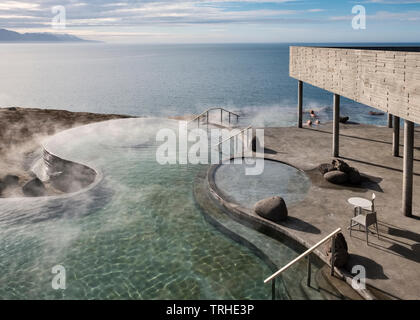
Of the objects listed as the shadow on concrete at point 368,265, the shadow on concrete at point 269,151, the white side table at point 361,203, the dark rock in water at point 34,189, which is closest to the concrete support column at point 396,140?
the shadow on concrete at point 269,151

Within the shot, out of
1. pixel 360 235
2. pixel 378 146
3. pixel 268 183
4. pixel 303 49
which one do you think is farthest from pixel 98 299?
pixel 303 49

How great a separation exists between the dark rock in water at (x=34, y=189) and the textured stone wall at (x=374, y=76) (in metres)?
14.4

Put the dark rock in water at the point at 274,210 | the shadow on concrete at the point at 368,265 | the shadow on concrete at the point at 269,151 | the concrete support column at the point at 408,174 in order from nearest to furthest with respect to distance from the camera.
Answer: the shadow on concrete at the point at 368,265 → the concrete support column at the point at 408,174 → the dark rock in water at the point at 274,210 → the shadow on concrete at the point at 269,151

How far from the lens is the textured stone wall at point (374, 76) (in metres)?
11.8

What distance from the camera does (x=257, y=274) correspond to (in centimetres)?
1045

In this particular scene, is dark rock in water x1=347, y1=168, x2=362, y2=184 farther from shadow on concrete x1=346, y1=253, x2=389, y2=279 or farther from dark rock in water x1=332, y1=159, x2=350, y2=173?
shadow on concrete x1=346, y1=253, x2=389, y2=279

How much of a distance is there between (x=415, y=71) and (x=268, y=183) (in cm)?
701

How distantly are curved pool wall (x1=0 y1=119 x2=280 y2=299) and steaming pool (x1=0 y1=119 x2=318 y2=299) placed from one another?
3 cm

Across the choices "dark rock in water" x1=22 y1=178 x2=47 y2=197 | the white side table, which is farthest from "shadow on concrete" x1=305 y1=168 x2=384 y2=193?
"dark rock in water" x1=22 y1=178 x2=47 y2=197

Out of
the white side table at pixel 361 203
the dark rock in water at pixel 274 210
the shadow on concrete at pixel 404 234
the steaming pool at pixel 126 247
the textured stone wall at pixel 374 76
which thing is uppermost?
the textured stone wall at pixel 374 76

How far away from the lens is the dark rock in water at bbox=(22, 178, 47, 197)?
1811cm

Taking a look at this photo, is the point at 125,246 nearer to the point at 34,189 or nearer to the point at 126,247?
the point at 126,247

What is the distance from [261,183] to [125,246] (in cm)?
662

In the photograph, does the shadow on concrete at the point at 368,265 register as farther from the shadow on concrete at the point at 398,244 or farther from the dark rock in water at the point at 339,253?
the shadow on concrete at the point at 398,244
